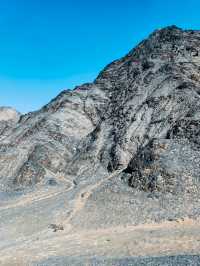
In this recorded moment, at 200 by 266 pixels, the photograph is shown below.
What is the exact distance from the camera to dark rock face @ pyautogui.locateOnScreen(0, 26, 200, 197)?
43.2 metres

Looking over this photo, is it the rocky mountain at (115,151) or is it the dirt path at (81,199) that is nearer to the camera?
the rocky mountain at (115,151)

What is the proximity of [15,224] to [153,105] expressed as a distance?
3109 cm

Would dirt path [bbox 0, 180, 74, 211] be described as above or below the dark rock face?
below

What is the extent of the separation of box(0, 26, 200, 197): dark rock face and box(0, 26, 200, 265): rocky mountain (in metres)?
0.14

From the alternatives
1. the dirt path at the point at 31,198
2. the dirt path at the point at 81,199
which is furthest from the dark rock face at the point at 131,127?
the dirt path at the point at 31,198

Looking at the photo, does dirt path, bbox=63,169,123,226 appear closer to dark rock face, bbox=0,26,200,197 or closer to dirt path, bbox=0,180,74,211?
dirt path, bbox=0,180,74,211

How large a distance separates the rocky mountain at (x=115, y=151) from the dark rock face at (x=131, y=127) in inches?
5.4

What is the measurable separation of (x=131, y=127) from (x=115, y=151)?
207 inches

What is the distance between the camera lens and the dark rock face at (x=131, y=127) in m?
43.2

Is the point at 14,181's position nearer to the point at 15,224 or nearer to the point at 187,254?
the point at 15,224

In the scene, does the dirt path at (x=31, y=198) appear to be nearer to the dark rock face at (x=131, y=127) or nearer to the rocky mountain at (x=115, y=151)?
the rocky mountain at (x=115, y=151)

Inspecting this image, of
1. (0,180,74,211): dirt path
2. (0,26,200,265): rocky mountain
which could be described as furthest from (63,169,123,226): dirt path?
(0,180,74,211): dirt path

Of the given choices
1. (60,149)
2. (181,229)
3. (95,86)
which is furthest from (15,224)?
(95,86)

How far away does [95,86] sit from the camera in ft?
258
